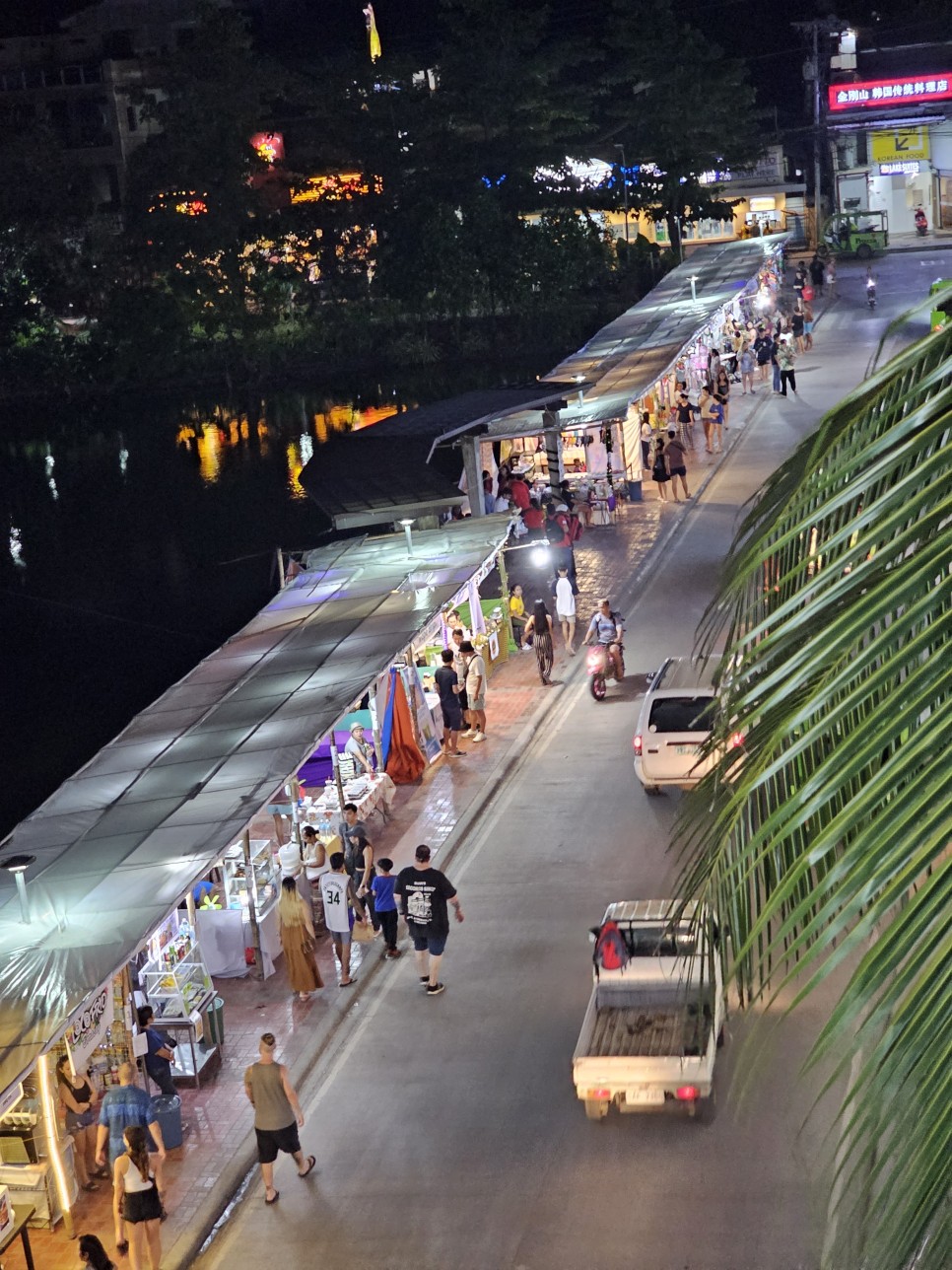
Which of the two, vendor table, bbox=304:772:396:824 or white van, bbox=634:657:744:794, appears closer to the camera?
vendor table, bbox=304:772:396:824

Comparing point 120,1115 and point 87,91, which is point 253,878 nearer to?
point 120,1115

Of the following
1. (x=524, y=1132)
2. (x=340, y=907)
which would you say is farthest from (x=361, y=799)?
(x=524, y=1132)

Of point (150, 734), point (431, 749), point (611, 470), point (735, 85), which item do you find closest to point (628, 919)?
→ point (150, 734)

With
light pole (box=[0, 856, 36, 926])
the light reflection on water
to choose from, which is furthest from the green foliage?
the light reflection on water

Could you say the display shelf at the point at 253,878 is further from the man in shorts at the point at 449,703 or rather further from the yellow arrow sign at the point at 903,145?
the yellow arrow sign at the point at 903,145

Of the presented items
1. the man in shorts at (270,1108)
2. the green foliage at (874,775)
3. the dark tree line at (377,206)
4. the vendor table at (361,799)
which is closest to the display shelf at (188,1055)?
the man in shorts at (270,1108)

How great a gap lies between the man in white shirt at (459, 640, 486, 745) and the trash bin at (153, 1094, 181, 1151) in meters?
10.9

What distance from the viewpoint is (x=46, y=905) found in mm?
14492

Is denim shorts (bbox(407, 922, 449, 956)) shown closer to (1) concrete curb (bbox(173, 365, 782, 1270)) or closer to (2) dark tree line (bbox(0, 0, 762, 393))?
(1) concrete curb (bbox(173, 365, 782, 1270))

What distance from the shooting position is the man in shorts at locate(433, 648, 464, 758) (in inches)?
924

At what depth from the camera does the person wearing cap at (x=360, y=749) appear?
2142cm

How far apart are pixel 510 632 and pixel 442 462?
34739 millimetres

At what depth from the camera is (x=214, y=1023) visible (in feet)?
50.5

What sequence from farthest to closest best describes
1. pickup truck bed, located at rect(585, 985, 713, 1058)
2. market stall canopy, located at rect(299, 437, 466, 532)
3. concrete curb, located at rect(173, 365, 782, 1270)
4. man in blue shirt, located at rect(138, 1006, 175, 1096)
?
1. market stall canopy, located at rect(299, 437, 466, 532)
2. man in blue shirt, located at rect(138, 1006, 175, 1096)
3. pickup truck bed, located at rect(585, 985, 713, 1058)
4. concrete curb, located at rect(173, 365, 782, 1270)
